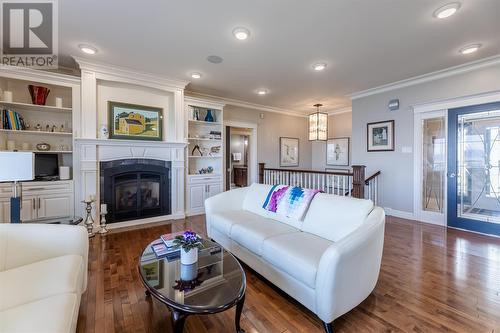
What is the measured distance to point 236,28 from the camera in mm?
2633

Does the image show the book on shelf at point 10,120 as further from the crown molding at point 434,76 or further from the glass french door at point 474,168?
the glass french door at point 474,168

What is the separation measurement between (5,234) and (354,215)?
2713mm

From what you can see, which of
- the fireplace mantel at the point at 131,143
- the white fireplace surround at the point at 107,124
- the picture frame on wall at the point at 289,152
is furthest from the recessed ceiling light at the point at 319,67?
the picture frame on wall at the point at 289,152

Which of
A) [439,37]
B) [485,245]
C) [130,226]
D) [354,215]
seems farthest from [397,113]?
[130,226]

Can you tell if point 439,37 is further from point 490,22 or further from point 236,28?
point 236,28

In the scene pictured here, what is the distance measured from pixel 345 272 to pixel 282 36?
8.73 ft

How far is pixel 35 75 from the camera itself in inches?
131

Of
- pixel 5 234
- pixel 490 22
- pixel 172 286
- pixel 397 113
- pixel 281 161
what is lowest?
pixel 172 286

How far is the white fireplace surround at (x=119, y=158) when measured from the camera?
3.57 m

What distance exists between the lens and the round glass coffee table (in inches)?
49.3

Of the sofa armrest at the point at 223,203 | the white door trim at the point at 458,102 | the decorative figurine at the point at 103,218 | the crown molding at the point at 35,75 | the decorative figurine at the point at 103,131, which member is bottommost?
the decorative figurine at the point at 103,218

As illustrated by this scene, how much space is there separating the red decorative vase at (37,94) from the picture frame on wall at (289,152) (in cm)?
523

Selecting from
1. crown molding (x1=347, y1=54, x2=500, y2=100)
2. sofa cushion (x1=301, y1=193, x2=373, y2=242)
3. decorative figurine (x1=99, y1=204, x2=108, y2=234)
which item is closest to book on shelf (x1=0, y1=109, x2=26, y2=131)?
decorative figurine (x1=99, y1=204, x2=108, y2=234)

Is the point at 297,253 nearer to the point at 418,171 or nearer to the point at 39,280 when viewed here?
the point at 39,280
